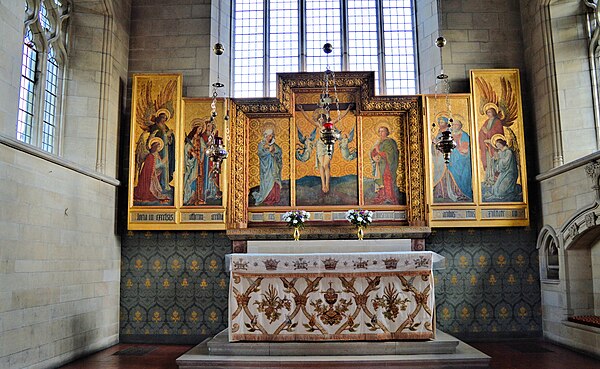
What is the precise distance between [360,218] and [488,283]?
8.29 ft

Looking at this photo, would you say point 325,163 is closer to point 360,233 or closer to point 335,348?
point 360,233

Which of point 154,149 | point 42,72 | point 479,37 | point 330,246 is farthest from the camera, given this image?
point 479,37

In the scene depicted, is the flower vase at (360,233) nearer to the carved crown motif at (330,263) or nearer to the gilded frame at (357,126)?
the gilded frame at (357,126)

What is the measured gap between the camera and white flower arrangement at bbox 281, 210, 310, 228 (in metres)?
8.86

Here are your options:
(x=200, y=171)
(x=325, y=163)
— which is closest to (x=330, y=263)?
(x=325, y=163)

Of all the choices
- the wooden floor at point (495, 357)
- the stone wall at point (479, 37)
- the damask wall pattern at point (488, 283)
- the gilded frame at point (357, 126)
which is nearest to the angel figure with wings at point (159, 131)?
the gilded frame at point (357, 126)

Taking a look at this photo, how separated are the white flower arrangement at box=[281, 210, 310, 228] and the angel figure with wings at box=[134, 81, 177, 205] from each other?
6.58 ft

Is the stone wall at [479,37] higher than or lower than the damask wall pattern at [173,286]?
higher

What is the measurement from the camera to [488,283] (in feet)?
30.0

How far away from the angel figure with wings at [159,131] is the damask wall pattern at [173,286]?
85 centimetres

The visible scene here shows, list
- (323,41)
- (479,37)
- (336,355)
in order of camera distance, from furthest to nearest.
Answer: (323,41), (479,37), (336,355)

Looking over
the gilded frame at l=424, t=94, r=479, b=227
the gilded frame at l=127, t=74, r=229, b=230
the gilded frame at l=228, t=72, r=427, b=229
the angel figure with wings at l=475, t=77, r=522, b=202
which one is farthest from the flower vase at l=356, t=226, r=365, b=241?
the gilded frame at l=127, t=74, r=229, b=230

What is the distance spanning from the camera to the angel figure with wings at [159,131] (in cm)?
911

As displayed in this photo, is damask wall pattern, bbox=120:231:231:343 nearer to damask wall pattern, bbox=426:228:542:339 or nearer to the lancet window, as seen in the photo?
the lancet window
